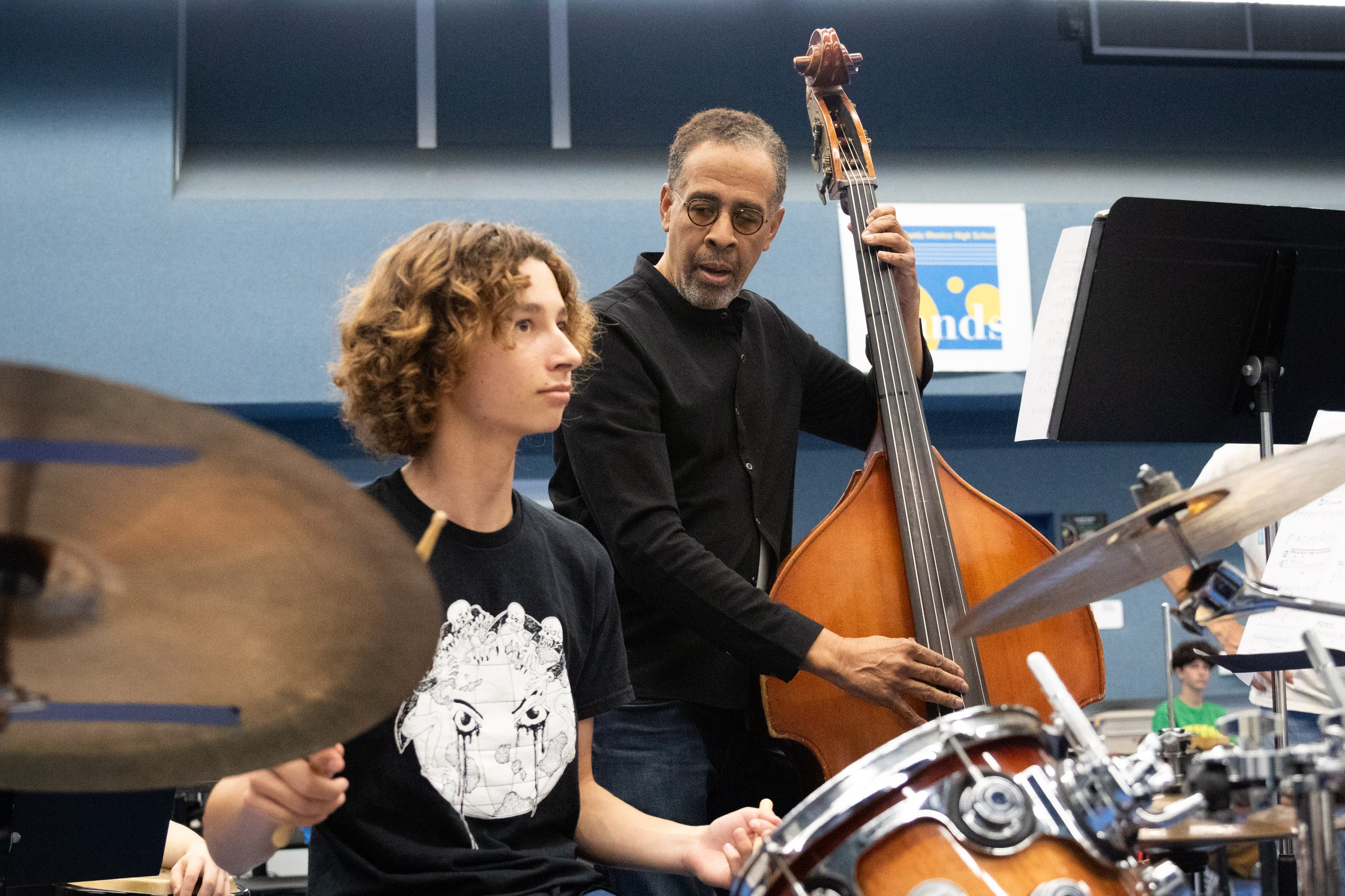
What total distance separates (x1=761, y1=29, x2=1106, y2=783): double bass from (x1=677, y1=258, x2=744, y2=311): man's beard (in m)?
0.30

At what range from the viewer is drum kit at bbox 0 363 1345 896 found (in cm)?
68

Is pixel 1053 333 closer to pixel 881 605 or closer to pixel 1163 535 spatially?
pixel 881 605

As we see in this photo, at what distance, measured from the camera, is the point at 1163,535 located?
120 cm

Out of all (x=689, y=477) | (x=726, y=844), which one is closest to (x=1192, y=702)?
(x=689, y=477)

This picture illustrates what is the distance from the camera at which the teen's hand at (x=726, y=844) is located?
132 cm

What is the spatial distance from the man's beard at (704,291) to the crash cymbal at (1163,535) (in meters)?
0.91

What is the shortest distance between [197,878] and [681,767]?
746 mm

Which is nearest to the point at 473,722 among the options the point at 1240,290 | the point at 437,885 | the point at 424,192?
the point at 437,885

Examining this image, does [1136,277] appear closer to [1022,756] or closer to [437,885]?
[1022,756]

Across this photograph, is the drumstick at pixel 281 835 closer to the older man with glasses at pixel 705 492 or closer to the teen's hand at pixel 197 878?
the teen's hand at pixel 197 878

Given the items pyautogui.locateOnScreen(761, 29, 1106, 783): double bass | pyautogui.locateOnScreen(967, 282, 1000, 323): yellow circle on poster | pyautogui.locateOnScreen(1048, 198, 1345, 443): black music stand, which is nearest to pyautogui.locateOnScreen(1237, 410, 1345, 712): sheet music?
pyautogui.locateOnScreen(1048, 198, 1345, 443): black music stand

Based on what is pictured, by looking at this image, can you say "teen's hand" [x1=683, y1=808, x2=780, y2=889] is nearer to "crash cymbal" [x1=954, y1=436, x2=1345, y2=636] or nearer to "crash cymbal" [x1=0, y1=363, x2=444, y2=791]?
"crash cymbal" [x1=954, y1=436, x2=1345, y2=636]

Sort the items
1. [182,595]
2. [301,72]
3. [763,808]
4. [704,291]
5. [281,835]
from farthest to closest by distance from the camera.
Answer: [301,72] → [704,291] → [763,808] → [281,835] → [182,595]

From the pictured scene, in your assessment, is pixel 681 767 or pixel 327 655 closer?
pixel 327 655
